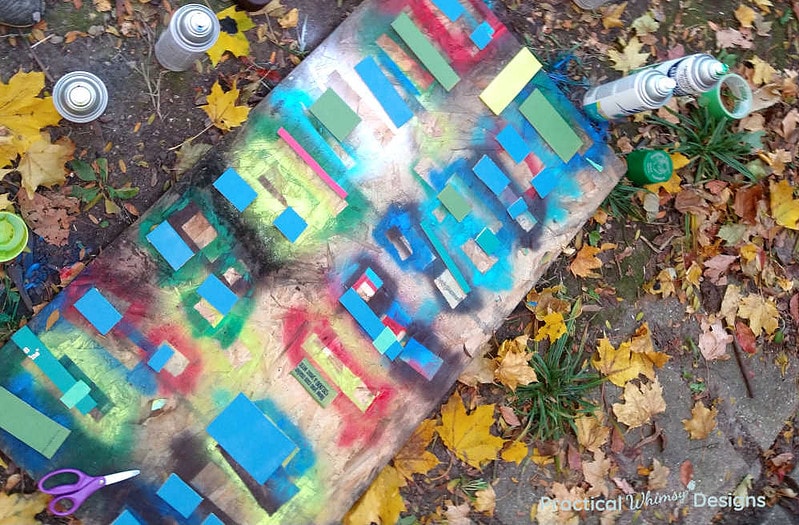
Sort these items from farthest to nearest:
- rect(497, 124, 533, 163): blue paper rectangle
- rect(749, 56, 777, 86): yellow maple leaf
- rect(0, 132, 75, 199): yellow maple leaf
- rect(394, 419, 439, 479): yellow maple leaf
A: rect(749, 56, 777, 86): yellow maple leaf → rect(497, 124, 533, 163): blue paper rectangle → rect(394, 419, 439, 479): yellow maple leaf → rect(0, 132, 75, 199): yellow maple leaf

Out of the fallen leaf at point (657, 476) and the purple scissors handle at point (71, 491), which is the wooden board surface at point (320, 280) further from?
the fallen leaf at point (657, 476)

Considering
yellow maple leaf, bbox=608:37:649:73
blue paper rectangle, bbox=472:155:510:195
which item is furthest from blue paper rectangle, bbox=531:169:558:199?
yellow maple leaf, bbox=608:37:649:73

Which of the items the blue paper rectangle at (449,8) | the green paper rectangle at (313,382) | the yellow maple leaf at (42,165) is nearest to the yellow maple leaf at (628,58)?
the blue paper rectangle at (449,8)

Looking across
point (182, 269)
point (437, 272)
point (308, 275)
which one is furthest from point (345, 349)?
point (182, 269)

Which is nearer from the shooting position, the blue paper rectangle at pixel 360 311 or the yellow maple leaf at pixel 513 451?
the blue paper rectangle at pixel 360 311

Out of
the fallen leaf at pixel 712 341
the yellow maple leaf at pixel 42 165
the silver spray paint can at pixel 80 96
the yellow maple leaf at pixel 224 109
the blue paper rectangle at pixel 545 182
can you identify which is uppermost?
the silver spray paint can at pixel 80 96

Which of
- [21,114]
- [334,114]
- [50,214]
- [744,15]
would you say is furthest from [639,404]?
[21,114]

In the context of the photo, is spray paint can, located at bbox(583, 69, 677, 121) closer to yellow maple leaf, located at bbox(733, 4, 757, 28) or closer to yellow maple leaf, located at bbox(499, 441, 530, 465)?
yellow maple leaf, located at bbox(733, 4, 757, 28)
